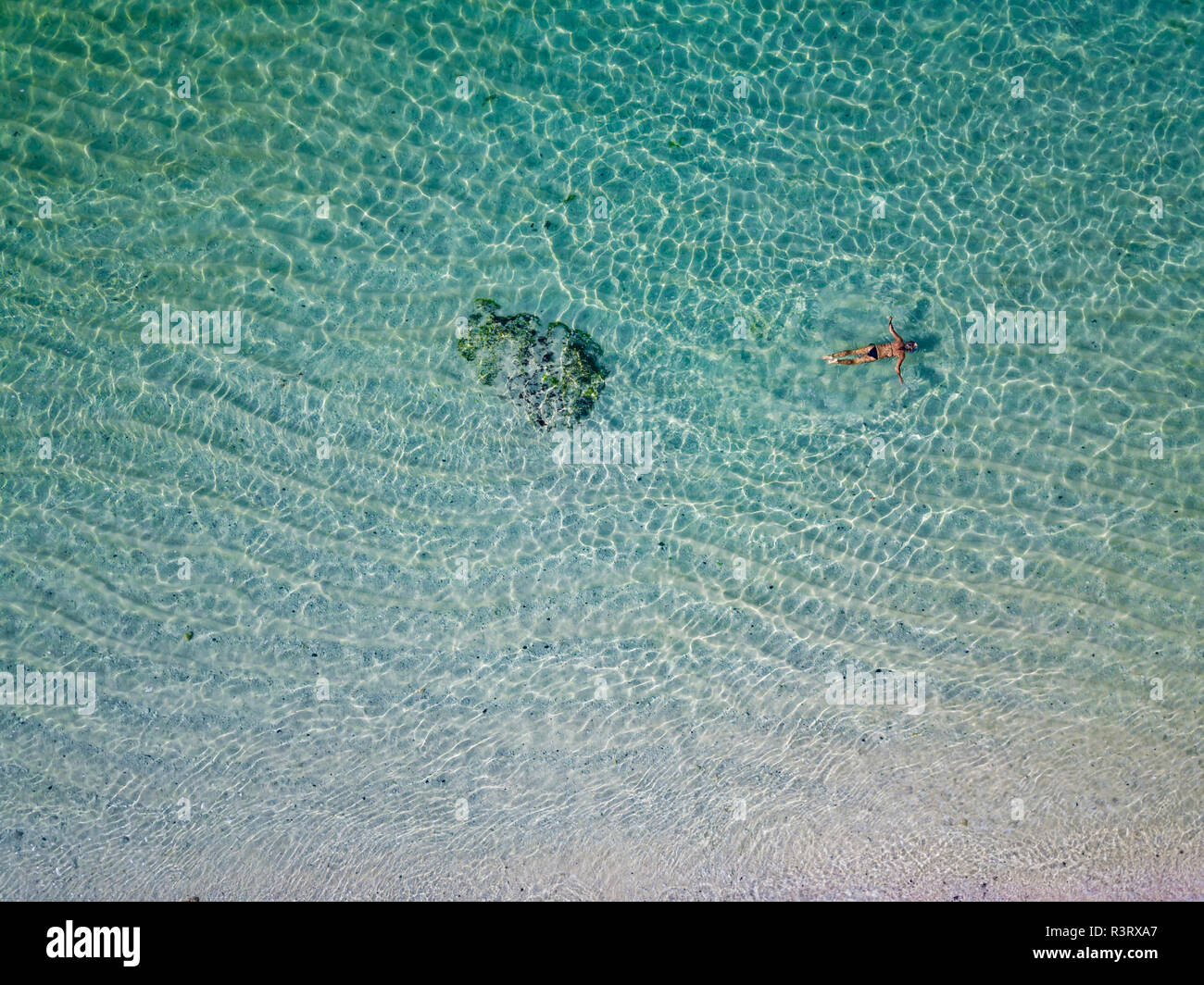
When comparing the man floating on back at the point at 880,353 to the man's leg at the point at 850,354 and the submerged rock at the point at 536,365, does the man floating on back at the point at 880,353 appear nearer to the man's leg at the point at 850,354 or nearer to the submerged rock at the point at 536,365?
the man's leg at the point at 850,354

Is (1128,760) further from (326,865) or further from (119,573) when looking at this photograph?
(119,573)

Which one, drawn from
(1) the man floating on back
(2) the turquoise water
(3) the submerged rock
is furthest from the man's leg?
(3) the submerged rock

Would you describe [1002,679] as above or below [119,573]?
below

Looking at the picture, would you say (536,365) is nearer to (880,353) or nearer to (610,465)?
(610,465)

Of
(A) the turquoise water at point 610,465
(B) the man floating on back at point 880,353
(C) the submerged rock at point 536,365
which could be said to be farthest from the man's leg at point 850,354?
(C) the submerged rock at point 536,365

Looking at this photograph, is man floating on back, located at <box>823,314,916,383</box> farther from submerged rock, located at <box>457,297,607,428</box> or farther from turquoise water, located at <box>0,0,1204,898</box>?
submerged rock, located at <box>457,297,607,428</box>
